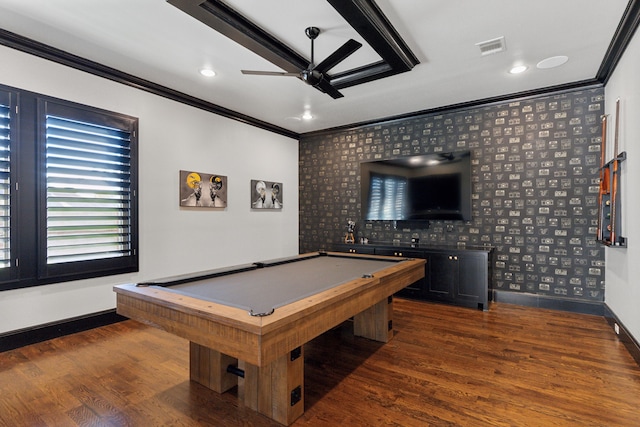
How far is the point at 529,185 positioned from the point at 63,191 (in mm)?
5338

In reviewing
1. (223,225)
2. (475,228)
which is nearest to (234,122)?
(223,225)

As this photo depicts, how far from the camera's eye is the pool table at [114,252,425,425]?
4.71ft

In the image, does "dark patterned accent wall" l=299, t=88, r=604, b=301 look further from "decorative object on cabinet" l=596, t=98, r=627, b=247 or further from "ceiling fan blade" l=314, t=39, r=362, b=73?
"ceiling fan blade" l=314, t=39, r=362, b=73

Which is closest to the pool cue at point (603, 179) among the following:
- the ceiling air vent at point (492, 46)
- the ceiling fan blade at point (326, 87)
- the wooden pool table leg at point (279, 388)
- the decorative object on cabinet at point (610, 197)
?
the decorative object on cabinet at point (610, 197)

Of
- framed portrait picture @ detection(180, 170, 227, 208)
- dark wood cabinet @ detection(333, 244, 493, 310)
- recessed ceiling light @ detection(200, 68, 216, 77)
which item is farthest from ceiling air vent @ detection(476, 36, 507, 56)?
framed portrait picture @ detection(180, 170, 227, 208)

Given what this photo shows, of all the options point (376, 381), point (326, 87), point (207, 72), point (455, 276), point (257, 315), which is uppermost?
point (207, 72)

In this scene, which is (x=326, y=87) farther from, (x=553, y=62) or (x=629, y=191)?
(x=629, y=191)

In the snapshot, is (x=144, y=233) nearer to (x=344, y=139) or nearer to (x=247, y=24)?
(x=247, y=24)

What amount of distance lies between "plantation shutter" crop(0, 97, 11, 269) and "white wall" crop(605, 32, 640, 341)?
5.29 meters

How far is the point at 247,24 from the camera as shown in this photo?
101 inches

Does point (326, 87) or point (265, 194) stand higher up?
point (326, 87)

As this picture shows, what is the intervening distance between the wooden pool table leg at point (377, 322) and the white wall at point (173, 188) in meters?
2.48

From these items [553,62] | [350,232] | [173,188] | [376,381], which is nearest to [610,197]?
[553,62]

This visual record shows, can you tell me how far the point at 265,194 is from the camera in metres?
5.41
